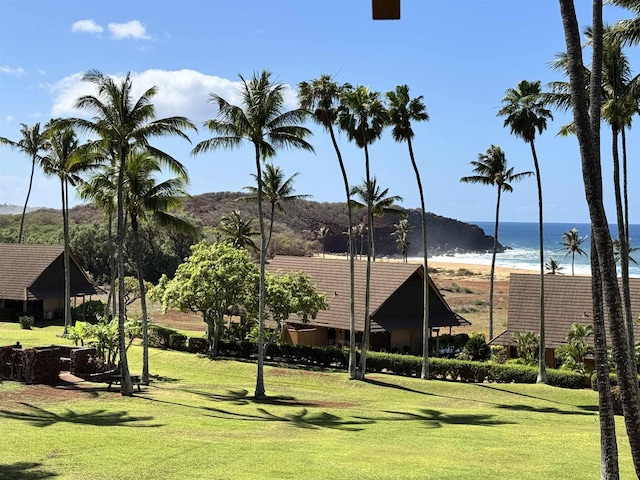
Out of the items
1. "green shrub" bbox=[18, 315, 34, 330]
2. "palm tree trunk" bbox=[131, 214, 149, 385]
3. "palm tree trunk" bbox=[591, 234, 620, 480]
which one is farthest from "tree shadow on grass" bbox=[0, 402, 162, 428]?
"green shrub" bbox=[18, 315, 34, 330]

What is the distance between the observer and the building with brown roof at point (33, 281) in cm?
5175

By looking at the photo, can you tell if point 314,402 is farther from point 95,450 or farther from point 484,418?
point 95,450

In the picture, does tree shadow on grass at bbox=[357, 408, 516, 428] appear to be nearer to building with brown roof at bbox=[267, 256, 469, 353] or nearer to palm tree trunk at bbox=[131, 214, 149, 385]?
palm tree trunk at bbox=[131, 214, 149, 385]

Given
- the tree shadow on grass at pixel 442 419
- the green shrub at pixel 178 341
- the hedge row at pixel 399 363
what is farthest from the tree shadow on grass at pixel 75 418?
the green shrub at pixel 178 341

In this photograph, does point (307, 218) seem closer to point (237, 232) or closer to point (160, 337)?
point (237, 232)

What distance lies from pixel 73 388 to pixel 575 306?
91.4 feet

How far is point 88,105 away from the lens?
1013 inches

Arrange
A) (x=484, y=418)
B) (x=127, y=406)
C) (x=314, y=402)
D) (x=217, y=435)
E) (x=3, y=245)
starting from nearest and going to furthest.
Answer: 1. (x=217, y=435)
2. (x=127, y=406)
3. (x=484, y=418)
4. (x=314, y=402)
5. (x=3, y=245)

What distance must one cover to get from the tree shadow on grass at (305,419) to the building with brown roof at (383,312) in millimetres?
16747

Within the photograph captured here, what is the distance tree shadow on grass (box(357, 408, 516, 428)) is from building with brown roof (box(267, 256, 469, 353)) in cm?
1487

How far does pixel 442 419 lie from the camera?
79.3 feet

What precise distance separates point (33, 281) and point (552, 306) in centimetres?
3764

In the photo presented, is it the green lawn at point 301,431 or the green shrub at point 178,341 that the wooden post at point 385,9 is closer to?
the green lawn at point 301,431

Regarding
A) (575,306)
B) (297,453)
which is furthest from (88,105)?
(575,306)
